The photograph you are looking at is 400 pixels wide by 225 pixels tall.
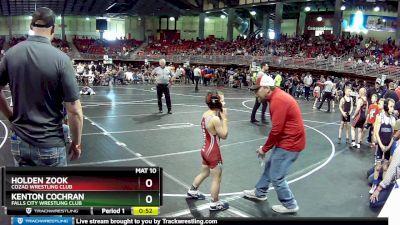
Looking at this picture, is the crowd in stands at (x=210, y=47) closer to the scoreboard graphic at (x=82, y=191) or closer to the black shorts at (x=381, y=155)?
the black shorts at (x=381, y=155)

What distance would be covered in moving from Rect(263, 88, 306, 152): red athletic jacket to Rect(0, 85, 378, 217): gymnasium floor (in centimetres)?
103

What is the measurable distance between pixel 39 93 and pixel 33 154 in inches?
19.6

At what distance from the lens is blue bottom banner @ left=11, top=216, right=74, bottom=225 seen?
7.06 ft

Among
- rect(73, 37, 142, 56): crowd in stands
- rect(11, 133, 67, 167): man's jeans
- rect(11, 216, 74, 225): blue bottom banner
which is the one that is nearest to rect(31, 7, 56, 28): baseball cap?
rect(11, 133, 67, 167): man's jeans

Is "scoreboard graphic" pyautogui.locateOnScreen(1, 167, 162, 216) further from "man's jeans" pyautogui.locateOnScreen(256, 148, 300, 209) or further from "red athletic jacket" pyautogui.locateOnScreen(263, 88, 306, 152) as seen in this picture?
"man's jeans" pyautogui.locateOnScreen(256, 148, 300, 209)

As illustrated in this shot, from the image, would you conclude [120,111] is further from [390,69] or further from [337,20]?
[337,20]

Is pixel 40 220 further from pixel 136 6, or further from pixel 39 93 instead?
pixel 136 6

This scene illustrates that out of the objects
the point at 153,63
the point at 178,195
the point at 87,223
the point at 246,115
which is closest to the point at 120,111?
the point at 246,115

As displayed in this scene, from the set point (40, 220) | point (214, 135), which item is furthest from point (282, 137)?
point (40, 220)

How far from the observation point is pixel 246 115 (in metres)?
14.9

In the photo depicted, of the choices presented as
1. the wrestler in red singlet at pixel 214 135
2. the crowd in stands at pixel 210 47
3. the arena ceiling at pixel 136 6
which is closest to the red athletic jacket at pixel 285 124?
the wrestler in red singlet at pixel 214 135

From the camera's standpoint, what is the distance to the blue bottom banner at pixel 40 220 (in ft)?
7.06

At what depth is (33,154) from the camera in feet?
10.0

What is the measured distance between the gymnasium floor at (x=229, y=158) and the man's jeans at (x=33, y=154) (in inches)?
105
